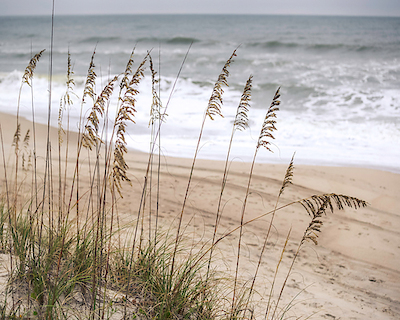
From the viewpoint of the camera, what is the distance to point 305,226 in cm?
506

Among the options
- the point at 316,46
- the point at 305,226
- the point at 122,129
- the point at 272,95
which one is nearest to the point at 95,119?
the point at 122,129

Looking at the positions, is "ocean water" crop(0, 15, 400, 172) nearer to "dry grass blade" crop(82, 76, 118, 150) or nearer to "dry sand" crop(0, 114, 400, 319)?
"dry grass blade" crop(82, 76, 118, 150)

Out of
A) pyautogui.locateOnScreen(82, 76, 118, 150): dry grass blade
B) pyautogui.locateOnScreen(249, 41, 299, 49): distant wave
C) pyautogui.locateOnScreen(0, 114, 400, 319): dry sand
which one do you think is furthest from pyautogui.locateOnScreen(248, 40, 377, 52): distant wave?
pyautogui.locateOnScreen(82, 76, 118, 150): dry grass blade

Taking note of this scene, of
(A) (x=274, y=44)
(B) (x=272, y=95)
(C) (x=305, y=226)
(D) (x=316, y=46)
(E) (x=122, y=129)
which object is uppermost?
(A) (x=274, y=44)

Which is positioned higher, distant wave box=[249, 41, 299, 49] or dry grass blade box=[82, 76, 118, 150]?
distant wave box=[249, 41, 299, 49]

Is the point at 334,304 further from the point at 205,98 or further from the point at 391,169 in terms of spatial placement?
the point at 205,98

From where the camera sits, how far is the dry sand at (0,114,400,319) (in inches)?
133

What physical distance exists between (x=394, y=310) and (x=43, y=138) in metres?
8.02

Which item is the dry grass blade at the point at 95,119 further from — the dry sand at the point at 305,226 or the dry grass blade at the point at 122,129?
the dry sand at the point at 305,226

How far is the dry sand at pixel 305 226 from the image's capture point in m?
3.39

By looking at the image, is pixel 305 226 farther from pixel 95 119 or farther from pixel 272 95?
pixel 272 95

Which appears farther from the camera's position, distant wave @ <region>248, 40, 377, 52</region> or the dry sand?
distant wave @ <region>248, 40, 377, 52</region>

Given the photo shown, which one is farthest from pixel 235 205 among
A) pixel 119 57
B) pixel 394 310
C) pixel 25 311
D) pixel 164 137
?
pixel 119 57

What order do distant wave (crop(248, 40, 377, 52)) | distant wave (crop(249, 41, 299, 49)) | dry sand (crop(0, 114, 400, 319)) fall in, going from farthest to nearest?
1. distant wave (crop(249, 41, 299, 49))
2. distant wave (crop(248, 40, 377, 52))
3. dry sand (crop(0, 114, 400, 319))
